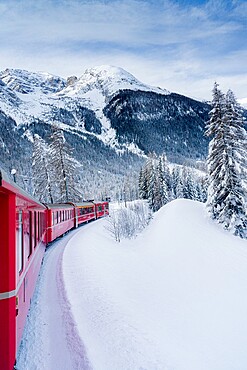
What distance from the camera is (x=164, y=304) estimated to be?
872 centimetres

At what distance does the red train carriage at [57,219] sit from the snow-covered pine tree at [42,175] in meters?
8.00

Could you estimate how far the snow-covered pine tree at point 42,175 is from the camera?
37031 millimetres

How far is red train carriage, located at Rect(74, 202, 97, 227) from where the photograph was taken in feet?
105

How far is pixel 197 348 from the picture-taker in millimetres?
6062

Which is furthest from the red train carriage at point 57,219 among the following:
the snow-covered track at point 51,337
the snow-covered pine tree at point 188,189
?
the snow-covered pine tree at point 188,189

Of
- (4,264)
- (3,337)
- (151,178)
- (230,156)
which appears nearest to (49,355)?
(3,337)

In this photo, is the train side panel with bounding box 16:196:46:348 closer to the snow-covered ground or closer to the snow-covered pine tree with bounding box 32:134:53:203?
the snow-covered ground

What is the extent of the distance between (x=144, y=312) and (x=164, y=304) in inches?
33.5

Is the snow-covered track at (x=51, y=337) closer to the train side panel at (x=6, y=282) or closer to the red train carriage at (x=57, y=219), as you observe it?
the train side panel at (x=6, y=282)

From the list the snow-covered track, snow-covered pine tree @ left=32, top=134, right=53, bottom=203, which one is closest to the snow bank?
the snow-covered track

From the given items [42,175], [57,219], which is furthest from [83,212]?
[57,219]

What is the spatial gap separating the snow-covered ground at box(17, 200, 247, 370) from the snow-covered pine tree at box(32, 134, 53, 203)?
22.2 meters

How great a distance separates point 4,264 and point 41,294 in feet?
19.5

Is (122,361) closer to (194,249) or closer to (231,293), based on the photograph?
(231,293)
